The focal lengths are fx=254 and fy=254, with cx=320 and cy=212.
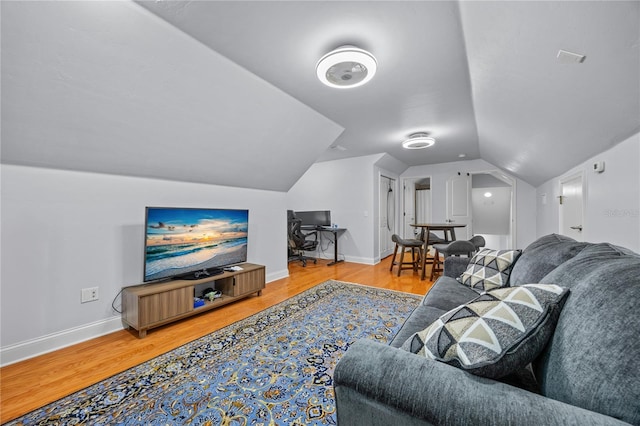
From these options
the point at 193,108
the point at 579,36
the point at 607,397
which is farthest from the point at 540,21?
the point at 193,108

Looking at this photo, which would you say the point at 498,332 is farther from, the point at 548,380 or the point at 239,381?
the point at 239,381

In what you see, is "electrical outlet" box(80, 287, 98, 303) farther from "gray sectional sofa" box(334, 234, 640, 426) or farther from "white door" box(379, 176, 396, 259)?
"white door" box(379, 176, 396, 259)

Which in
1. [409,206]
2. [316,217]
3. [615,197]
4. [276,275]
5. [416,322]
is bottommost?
[276,275]

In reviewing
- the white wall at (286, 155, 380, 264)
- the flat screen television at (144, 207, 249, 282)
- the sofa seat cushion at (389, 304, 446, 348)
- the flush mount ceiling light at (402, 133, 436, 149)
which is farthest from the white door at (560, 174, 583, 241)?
the flat screen television at (144, 207, 249, 282)

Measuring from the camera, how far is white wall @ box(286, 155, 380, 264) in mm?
5566

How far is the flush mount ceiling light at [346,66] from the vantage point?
192cm

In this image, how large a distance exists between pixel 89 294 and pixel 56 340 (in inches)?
15.5

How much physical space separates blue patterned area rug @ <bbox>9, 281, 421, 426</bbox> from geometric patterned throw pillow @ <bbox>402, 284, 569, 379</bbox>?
3.00 ft

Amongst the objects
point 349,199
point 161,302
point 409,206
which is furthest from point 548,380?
point 409,206

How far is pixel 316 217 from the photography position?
19.8 ft

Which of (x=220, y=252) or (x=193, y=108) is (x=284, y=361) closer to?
(x=220, y=252)

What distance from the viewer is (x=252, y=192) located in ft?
13.1

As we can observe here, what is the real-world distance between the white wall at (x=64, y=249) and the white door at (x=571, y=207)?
4845 millimetres

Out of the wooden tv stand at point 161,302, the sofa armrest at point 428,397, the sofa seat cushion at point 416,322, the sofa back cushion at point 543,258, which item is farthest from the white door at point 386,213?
the sofa armrest at point 428,397
